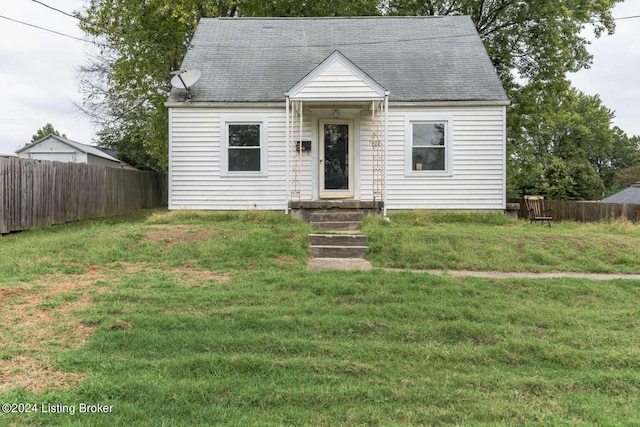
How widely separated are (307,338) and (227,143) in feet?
29.3

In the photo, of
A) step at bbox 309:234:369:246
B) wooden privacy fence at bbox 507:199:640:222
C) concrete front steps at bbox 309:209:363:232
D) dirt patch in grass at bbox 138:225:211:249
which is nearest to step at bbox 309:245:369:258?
step at bbox 309:234:369:246

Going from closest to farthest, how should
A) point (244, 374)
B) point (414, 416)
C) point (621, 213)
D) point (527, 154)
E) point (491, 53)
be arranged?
point (414, 416)
point (244, 374)
point (621, 213)
point (491, 53)
point (527, 154)

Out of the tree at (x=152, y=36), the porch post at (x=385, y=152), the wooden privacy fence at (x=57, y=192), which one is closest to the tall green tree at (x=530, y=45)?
the tree at (x=152, y=36)

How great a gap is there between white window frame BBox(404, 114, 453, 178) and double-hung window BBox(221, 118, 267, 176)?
4056 mm

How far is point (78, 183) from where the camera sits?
45.5 feet

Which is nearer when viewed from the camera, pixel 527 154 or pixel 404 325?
pixel 404 325

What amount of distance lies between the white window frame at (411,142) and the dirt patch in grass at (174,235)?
19.8 ft

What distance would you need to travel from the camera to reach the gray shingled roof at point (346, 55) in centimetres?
1229

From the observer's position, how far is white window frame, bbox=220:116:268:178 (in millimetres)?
12156

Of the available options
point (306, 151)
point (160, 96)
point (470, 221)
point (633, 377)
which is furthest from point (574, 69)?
point (633, 377)

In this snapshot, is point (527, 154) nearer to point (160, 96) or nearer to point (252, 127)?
point (252, 127)

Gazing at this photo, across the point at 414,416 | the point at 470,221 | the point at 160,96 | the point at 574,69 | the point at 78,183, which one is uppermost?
the point at 574,69

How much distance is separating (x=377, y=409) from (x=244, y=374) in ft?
3.71

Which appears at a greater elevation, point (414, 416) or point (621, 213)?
point (621, 213)
